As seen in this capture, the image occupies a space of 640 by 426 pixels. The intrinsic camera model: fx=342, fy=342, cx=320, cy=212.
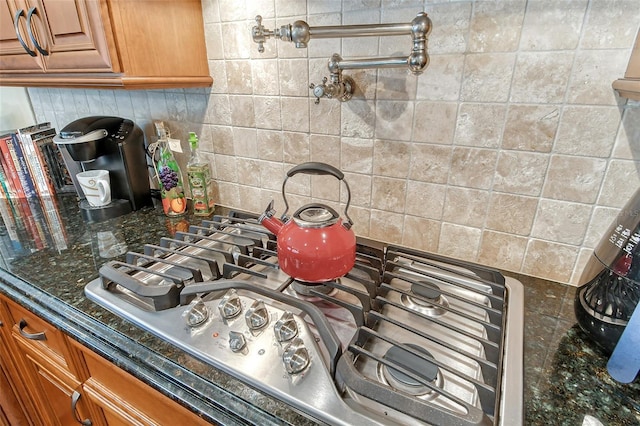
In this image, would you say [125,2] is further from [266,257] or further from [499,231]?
[499,231]

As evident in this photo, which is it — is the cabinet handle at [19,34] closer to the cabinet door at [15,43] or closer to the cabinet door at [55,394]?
the cabinet door at [15,43]

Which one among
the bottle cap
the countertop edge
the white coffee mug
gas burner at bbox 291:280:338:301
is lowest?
the countertop edge

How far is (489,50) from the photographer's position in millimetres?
681

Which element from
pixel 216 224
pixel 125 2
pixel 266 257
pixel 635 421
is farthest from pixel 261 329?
pixel 125 2

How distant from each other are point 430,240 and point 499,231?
6.2 inches

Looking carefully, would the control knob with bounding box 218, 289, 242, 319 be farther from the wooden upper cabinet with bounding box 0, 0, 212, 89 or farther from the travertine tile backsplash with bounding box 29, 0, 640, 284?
the wooden upper cabinet with bounding box 0, 0, 212, 89

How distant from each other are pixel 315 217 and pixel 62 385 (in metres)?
0.76

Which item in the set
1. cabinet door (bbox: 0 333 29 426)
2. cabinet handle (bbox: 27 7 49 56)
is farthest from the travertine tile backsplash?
cabinet door (bbox: 0 333 29 426)

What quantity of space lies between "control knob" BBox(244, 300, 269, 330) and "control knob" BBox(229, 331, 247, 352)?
0.03 metres

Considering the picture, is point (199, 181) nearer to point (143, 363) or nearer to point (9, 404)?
point (143, 363)

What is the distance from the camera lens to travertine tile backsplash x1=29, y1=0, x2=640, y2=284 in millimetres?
633

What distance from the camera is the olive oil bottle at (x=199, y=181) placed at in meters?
1.10

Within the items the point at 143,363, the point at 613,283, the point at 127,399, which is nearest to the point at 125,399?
the point at 127,399

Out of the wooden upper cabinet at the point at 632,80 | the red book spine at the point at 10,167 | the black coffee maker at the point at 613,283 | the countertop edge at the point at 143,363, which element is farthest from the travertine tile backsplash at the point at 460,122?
the red book spine at the point at 10,167
